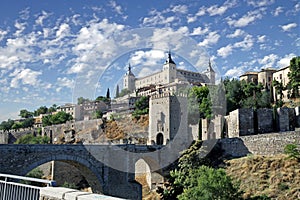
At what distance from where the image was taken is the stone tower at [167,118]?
115ft

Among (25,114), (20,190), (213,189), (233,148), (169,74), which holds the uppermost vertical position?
(169,74)

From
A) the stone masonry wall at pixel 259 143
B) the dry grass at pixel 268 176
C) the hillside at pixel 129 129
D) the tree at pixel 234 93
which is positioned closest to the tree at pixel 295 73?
the tree at pixel 234 93

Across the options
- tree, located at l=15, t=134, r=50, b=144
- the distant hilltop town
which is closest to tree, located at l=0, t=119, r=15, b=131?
tree, located at l=15, t=134, r=50, b=144

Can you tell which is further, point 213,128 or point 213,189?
Answer: point 213,128

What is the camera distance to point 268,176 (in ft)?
69.9

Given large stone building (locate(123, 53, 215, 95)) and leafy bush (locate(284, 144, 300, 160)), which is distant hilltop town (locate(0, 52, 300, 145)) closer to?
large stone building (locate(123, 53, 215, 95))

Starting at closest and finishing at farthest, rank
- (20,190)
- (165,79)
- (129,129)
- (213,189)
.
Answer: (20,190) → (213,189) → (165,79) → (129,129)

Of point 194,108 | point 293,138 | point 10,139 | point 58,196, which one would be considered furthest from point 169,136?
point 10,139

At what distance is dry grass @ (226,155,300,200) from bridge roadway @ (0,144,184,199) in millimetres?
7835

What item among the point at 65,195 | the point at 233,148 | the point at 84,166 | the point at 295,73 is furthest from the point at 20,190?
the point at 295,73

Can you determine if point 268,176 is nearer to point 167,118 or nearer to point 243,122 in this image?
point 243,122

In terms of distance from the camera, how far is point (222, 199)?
17.4m

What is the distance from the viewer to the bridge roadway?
61.0ft

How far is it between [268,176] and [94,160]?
1227 centimetres
